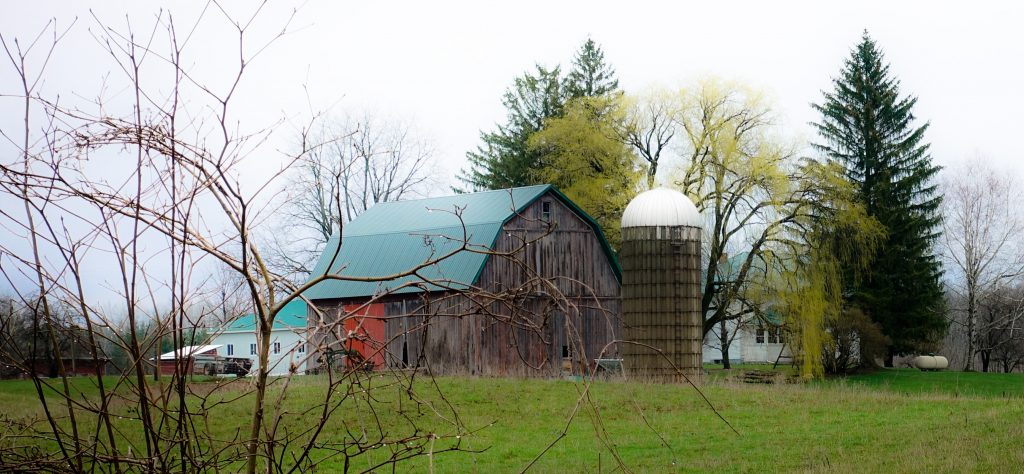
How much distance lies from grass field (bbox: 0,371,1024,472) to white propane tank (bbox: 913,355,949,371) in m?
22.1

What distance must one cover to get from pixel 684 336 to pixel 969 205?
22.1 metres

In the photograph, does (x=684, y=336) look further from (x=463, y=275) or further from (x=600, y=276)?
(x=463, y=275)

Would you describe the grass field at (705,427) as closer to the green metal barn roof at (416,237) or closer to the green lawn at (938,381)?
the green metal barn roof at (416,237)

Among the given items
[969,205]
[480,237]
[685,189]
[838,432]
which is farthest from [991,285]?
[838,432]

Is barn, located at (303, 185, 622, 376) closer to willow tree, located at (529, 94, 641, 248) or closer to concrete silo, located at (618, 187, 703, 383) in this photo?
concrete silo, located at (618, 187, 703, 383)

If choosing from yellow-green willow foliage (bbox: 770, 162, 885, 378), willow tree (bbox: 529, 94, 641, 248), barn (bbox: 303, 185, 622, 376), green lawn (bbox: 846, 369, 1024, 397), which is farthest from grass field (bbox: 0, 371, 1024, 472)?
willow tree (bbox: 529, 94, 641, 248)

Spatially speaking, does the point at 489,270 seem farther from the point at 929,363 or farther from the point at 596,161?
the point at 929,363

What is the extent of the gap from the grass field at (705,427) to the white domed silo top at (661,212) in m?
5.45

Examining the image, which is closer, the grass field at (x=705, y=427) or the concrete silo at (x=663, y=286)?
the grass field at (x=705, y=427)

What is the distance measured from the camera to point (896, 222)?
41344mm

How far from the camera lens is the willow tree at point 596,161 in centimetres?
3650

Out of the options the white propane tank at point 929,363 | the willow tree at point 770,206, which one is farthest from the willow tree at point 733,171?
the white propane tank at point 929,363

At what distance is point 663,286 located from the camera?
2753 centimetres

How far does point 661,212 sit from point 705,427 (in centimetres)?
1181
